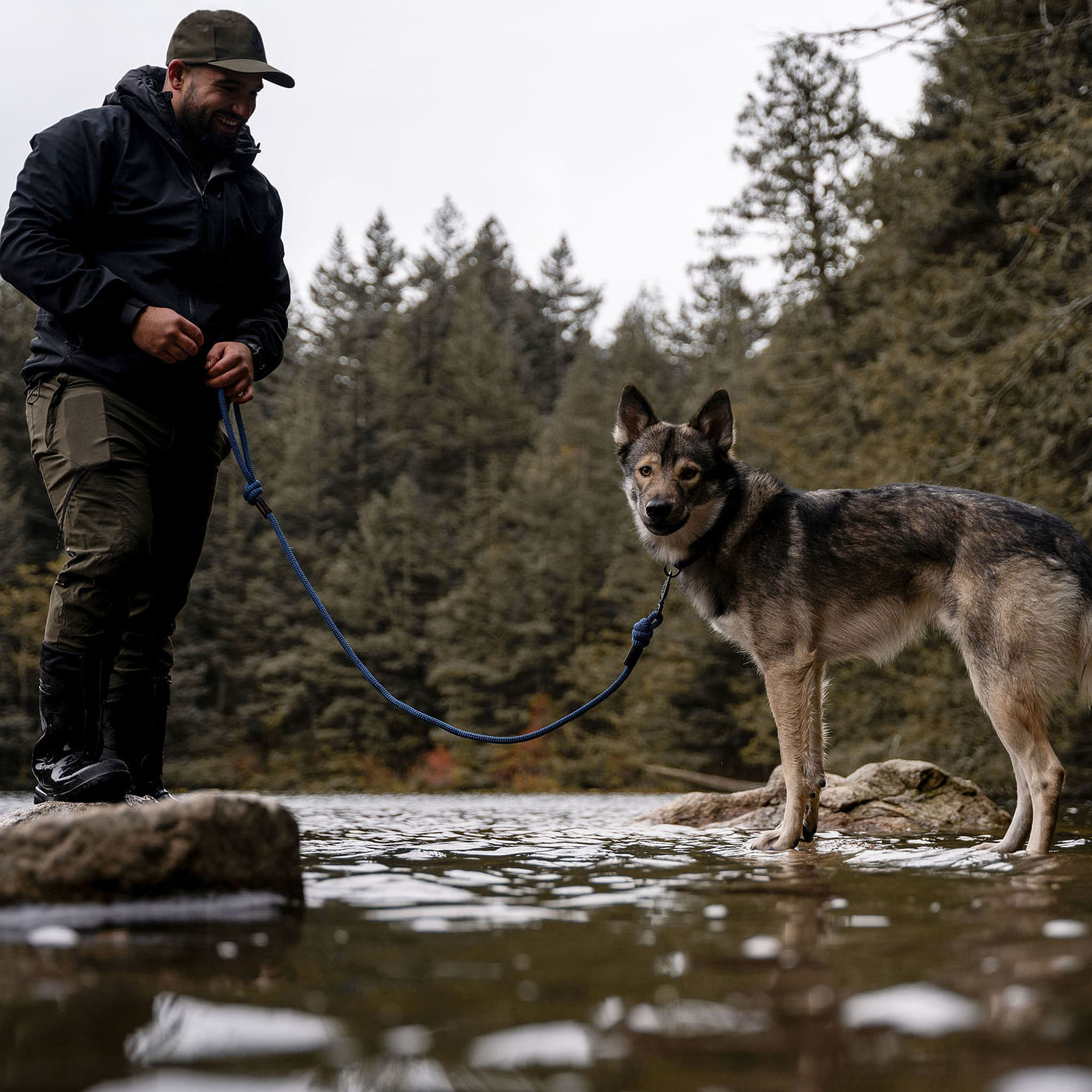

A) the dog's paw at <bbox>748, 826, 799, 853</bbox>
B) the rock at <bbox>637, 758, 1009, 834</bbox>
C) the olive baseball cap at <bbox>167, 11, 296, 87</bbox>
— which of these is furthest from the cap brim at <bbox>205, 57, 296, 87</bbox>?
the rock at <bbox>637, 758, 1009, 834</bbox>

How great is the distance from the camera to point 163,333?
4.56 m

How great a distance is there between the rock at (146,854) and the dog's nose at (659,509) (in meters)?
3.24

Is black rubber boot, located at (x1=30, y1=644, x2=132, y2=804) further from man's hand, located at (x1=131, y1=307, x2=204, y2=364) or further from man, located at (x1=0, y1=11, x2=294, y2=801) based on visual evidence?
man's hand, located at (x1=131, y1=307, x2=204, y2=364)

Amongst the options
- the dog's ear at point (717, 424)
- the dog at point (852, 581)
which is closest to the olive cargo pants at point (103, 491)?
the dog at point (852, 581)

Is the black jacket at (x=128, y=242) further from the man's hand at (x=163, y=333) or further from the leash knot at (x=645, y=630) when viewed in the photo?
the leash knot at (x=645, y=630)

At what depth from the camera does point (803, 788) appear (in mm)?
5477

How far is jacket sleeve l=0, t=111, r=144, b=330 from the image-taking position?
177 inches

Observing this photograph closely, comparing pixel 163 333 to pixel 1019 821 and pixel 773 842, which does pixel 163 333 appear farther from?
pixel 1019 821

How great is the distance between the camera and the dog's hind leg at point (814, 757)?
18.5 feet

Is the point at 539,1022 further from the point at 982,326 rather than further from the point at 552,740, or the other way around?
the point at 552,740

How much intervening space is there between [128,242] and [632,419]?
3217 mm

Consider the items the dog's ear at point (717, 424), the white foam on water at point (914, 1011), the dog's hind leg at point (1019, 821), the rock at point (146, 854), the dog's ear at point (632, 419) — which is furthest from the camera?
the dog's ear at point (632, 419)

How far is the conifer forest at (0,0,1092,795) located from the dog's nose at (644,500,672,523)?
5.88m

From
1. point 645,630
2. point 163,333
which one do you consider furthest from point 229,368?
point 645,630
